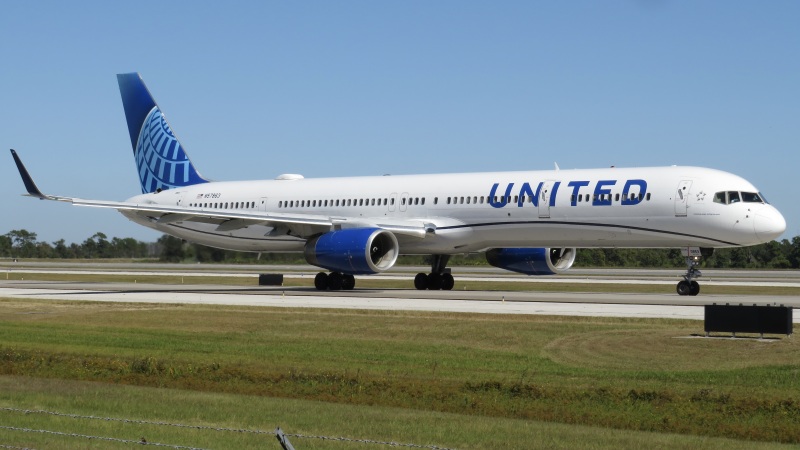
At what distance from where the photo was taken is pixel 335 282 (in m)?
45.3

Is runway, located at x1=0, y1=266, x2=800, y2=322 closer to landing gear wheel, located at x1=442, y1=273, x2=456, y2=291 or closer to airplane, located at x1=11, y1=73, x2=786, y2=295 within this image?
airplane, located at x1=11, y1=73, x2=786, y2=295

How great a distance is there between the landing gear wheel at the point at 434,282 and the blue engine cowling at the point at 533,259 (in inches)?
91.9

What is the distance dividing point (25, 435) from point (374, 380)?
6.99 meters

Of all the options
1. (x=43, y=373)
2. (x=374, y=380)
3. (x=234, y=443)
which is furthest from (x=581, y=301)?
(x=234, y=443)

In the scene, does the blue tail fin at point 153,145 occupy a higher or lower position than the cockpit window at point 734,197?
higher

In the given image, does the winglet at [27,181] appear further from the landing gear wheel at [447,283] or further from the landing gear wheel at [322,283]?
the landing gear wheel at [447,283]

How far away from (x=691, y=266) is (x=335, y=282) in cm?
1457

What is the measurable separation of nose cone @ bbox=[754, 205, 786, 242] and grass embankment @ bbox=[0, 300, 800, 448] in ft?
37.4

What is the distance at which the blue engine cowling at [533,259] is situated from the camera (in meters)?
45.1

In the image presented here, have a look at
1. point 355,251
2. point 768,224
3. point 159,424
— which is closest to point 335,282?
point 355,251

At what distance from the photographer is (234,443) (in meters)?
14.5

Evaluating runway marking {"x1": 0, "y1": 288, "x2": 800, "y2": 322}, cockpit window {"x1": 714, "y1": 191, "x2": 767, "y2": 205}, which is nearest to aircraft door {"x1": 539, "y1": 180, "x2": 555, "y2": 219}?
runway marking {"x1": 0, "y1": 288, "x2": 800, "y2": 322}

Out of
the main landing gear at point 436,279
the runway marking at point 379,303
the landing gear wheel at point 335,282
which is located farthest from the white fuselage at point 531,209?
the runway marking at point 379,303

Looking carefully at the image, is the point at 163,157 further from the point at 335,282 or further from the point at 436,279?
the point at 436,279
